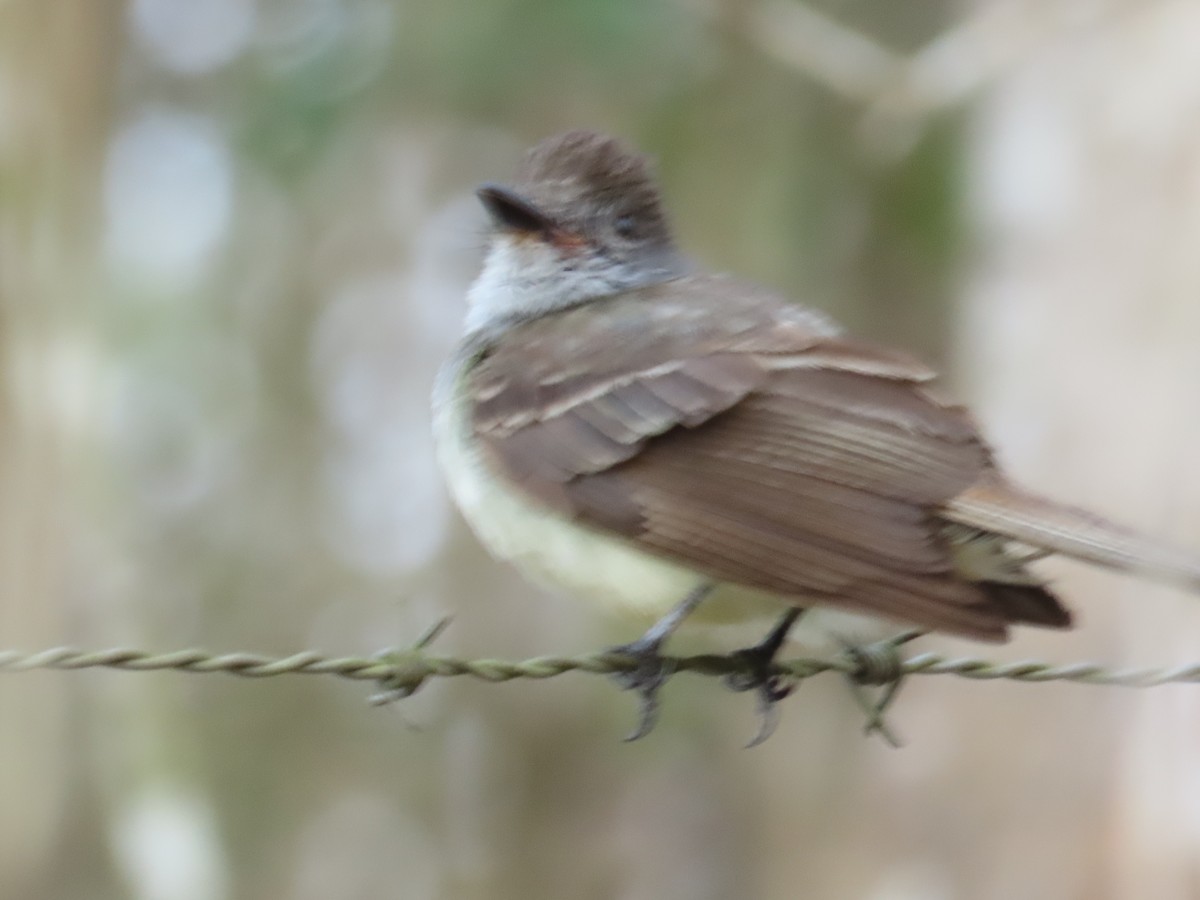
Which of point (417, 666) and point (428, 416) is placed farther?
point (428, 416)

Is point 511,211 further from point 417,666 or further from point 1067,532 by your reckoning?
point 1067,532

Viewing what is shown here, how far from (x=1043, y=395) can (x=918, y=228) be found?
1.25 meters

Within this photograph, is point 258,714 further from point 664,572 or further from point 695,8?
point 664,572

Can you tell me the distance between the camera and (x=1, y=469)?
6.23 meters

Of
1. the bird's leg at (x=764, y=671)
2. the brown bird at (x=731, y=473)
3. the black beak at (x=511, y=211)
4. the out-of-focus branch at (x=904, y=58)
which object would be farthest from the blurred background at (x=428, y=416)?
the bird's leg at (x=764, y=671)

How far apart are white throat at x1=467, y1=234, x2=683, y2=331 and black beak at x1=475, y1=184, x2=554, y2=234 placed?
0.03m

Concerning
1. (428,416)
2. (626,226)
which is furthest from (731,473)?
(428,416)

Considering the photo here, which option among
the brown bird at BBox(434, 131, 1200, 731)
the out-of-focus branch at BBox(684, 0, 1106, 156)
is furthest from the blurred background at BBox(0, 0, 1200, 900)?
the brown bird at BBox(434, 131, 1200, 731)

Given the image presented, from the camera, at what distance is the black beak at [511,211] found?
3.54 metres

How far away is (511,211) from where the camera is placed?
3654 millimetres

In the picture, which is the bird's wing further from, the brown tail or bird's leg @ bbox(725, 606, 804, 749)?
bird's leg @ bbox(725, 606, 804, 749)

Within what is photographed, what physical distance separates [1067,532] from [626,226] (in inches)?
66.7

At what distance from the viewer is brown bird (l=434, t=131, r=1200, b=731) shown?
2590 mm

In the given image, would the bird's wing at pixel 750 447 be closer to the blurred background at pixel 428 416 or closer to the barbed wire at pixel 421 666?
the barbed wire at pixel 421 666
